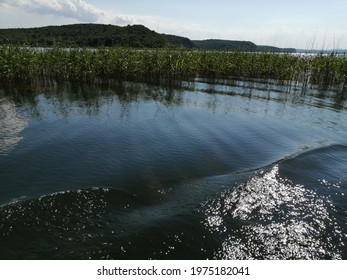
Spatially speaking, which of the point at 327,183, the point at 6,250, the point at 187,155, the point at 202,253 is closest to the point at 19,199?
the point at 6,250

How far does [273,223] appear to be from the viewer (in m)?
6.82

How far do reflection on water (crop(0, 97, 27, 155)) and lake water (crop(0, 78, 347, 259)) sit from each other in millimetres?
44

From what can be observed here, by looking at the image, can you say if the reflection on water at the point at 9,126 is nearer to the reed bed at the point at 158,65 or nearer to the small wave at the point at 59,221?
the small wave at the point at 59,221

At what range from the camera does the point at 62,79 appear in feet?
86.7

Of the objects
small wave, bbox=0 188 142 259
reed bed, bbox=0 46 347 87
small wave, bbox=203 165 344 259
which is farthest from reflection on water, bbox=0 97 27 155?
small wave, bbox=203 165 344 259

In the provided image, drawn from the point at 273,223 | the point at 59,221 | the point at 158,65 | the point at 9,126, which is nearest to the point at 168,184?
the point at 273,223

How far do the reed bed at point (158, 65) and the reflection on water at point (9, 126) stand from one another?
7240mm

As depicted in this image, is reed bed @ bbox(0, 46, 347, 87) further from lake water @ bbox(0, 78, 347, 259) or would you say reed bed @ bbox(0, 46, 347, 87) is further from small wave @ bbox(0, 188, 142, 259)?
small wave @ bbox(0, 188, 142, 259)

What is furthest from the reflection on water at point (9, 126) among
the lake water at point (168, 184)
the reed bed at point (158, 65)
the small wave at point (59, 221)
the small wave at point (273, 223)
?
the small wave at point (273, 223)

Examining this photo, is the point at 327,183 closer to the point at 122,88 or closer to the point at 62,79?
the point at 122,88

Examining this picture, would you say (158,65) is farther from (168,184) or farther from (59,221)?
(59,221)

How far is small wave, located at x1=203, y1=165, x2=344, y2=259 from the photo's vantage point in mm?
5926

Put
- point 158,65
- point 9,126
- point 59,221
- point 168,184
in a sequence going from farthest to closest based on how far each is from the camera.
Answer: point 158,65, point 9,126, point 168,184, point 59,221

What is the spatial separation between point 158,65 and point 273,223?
23544 mm
